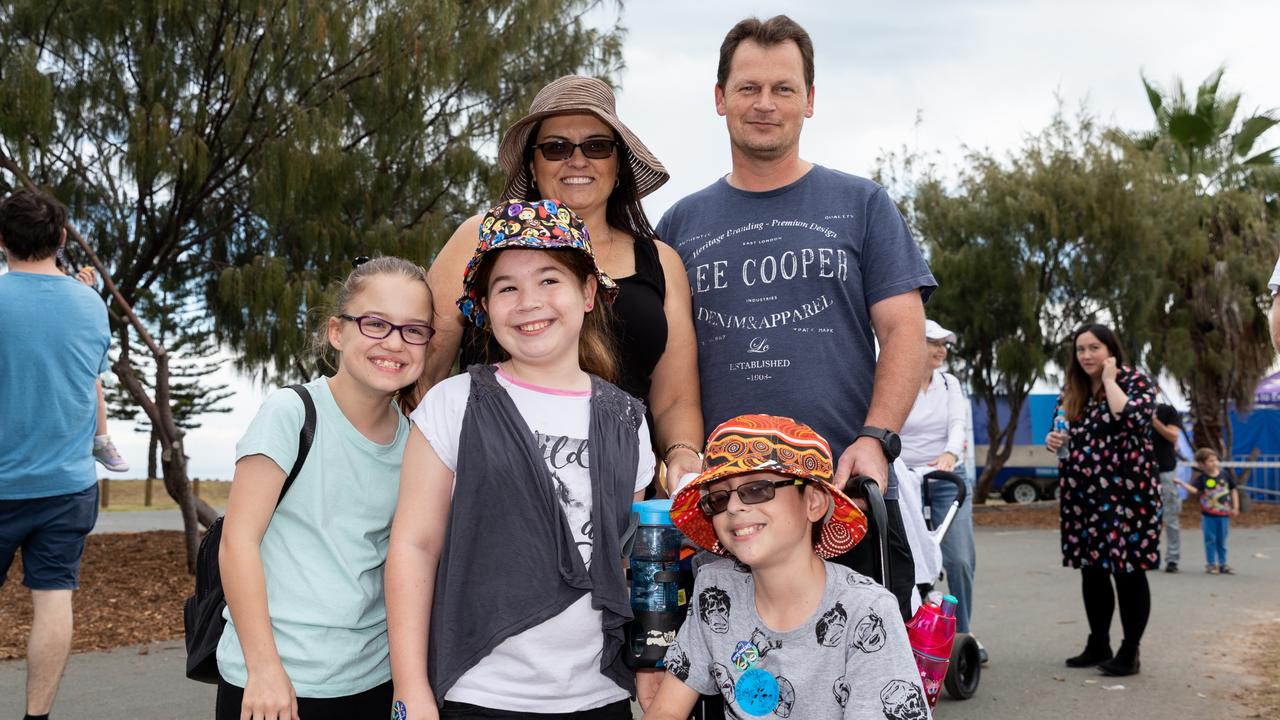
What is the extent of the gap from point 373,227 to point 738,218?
8.91 meters

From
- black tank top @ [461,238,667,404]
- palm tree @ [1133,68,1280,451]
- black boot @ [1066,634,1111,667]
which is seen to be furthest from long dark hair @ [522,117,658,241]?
palm tree @ [1133,68,1280,451]

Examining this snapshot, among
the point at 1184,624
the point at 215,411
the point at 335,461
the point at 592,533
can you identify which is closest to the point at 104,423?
the point at 335,461

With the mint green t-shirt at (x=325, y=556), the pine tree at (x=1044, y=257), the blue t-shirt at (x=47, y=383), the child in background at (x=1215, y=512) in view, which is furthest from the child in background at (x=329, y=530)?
the pine tree at (x=1044, y=257)

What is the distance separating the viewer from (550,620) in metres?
2.43

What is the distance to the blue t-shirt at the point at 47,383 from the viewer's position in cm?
467

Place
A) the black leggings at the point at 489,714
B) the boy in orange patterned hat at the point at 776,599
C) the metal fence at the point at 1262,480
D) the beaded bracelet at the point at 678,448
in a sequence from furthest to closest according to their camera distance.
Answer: the metal fence at the point at 1262,480 → the beaded bracelet at the point at 678,448 → the boy in orange patterned hat at the point at 776,599 → the black leggings at the point at 489,714

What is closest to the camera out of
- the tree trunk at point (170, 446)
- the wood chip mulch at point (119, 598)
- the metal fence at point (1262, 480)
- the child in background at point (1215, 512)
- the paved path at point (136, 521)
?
the wood chip mulch at point (119, 598)

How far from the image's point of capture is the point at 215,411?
44469 millimetres

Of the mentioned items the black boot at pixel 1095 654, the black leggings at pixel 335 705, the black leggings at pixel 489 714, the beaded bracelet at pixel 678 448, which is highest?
the beaded bracelet at pixel 678 448

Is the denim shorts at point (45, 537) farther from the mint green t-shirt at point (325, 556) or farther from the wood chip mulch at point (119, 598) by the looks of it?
the wood chip mulch at point (119, 598)

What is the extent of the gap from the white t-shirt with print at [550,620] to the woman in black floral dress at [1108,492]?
5144mm

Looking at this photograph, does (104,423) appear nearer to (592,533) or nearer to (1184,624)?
(592,533)

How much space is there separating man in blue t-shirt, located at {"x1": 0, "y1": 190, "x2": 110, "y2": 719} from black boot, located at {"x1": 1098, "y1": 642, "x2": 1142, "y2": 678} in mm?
5954

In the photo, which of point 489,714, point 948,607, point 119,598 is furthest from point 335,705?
point 119,598
